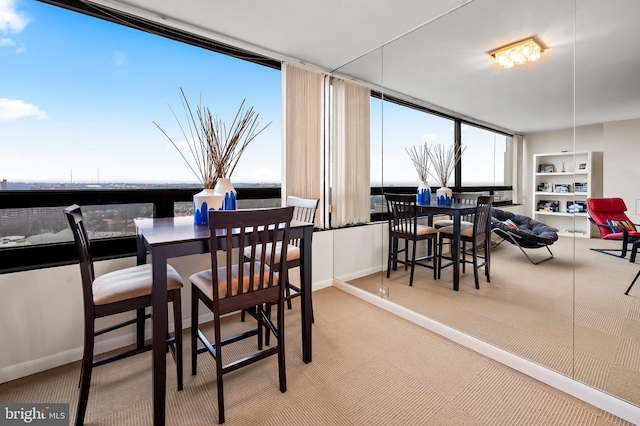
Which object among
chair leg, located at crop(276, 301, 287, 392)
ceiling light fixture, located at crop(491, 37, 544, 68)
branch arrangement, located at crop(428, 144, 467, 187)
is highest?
ceiling light fixture, located at crop(491, 37, 544, 68)

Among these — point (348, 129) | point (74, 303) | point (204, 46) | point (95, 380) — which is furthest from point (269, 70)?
point (95, 380)

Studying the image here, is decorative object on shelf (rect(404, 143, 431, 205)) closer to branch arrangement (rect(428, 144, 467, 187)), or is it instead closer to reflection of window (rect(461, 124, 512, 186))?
branch arrangement (rect(428, 144, 467, 187))

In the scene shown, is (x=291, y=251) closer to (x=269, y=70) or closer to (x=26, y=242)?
(x=26, y=242)

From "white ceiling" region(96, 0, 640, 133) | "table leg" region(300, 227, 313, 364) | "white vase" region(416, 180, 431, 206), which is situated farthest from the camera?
"white vase" region(416, 180, 431, 206)

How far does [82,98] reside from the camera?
87.4 inches

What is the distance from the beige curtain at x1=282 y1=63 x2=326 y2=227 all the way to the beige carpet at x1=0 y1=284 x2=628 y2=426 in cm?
164

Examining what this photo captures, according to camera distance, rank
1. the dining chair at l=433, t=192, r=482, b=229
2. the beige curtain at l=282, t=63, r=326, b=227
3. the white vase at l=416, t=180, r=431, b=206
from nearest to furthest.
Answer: the dining chair at l=433, t=192, r=482, b=229 → the white vase at l=416, t=180, r=431, b=206 → the beige curtain at l=282, t=63, r=326, b=227

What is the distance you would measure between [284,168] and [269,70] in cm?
105

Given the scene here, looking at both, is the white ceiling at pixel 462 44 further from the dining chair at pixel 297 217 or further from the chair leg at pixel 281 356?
the chair leg at pixel 281 356

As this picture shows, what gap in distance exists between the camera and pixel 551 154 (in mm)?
1867

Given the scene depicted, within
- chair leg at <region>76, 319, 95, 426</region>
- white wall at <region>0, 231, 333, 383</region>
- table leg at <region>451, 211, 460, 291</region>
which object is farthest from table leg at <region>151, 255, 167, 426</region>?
table leg at <region>451, 211, 460, 291</region>

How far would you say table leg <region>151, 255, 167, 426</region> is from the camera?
1437 millimetres

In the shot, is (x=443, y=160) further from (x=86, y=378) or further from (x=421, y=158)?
(x=86, y=378)

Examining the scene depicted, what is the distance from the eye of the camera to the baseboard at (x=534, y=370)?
154cm
